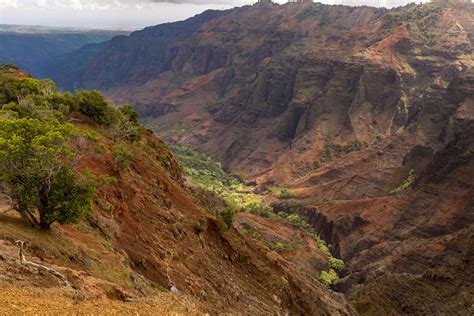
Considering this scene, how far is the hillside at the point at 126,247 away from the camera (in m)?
19.5

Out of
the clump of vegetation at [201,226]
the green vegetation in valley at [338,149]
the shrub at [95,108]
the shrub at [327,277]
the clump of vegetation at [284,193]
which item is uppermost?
the shrub at [95,108]

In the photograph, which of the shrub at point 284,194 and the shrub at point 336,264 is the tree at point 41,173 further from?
the shrub at point 284,194

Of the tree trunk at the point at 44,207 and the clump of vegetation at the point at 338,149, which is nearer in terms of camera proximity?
the tree trunk at the point at 44,207

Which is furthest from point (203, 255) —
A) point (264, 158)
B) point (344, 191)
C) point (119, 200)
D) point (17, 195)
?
point (264, 158)

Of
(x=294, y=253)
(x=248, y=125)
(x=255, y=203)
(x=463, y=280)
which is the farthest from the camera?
(x=248, y=125)

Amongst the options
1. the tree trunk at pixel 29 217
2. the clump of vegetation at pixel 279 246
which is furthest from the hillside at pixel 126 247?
the clump of vegetation at pixel 279 246

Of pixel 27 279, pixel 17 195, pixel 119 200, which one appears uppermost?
pixel 17 195

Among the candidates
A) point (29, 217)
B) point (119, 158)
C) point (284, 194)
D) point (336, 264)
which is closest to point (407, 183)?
point (336, 264)

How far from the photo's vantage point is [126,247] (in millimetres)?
31656

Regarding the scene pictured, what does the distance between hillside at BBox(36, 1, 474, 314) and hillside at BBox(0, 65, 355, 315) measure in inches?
771

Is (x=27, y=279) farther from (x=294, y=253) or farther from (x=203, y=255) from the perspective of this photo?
(x=294, y=253)

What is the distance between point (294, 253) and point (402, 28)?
11183cm

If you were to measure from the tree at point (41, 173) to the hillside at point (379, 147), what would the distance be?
41.6 meters

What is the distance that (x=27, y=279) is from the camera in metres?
18.8
